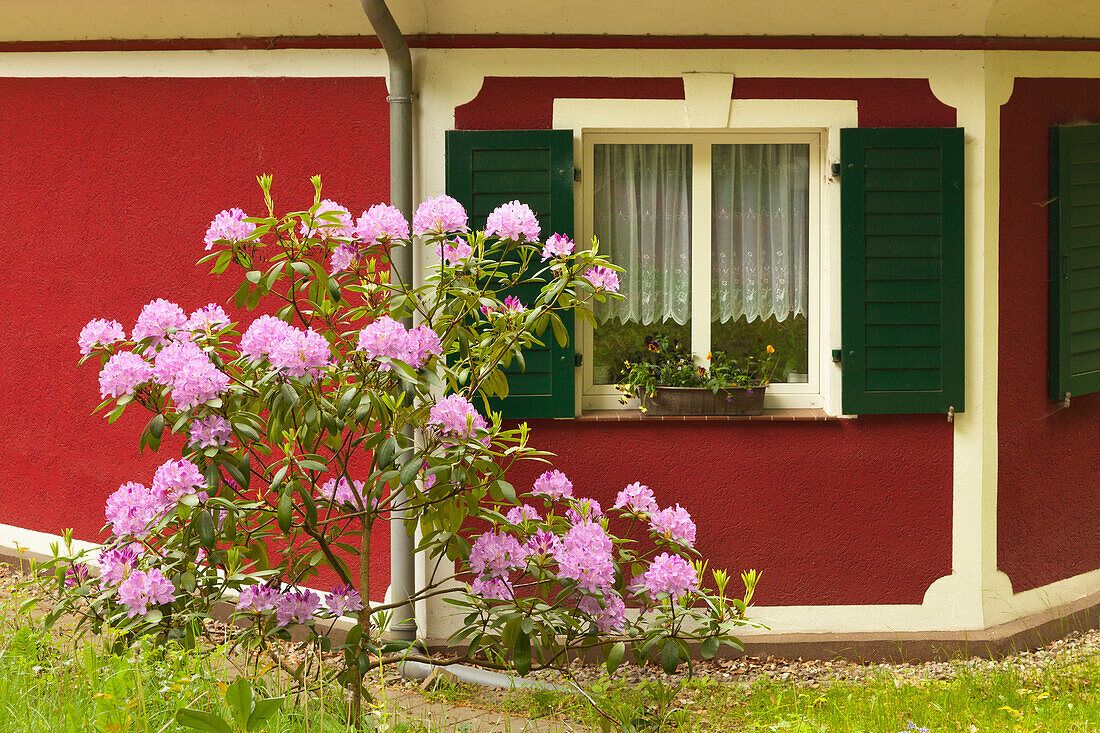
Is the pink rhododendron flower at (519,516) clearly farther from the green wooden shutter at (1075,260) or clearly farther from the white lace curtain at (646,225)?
the green wooden shutter at (1075,260)

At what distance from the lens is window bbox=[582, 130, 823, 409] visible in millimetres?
5328

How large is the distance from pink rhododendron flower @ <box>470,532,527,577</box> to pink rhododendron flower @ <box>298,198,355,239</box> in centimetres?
118

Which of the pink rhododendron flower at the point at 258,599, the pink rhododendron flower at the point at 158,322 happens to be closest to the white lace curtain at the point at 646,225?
the pink rhododendron flower at the point at 258,599

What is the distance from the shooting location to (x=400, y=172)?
195 inches

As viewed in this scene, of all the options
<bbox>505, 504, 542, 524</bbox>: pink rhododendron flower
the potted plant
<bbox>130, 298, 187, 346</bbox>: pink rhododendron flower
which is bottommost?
<bbox>505, 504, 542, 524</bbox>: pink rhododendron flower

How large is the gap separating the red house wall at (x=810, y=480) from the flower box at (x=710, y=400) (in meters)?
0.08

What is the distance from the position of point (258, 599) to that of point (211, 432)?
0.70 metres

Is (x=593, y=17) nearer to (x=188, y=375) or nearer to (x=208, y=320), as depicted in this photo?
(x=208, y=320)

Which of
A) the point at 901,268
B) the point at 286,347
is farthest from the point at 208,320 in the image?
the point at 901,268

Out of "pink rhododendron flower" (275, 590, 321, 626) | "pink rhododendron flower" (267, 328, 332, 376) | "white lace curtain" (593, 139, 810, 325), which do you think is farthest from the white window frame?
"pink rhododendron flower" (267, 328, 332, 376)

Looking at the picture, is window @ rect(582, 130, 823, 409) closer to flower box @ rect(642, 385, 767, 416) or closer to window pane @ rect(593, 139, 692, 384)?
window pane @ rect(593, 139, 692, 384)

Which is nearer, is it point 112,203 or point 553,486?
point 553,486

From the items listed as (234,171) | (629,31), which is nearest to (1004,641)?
(629,31)

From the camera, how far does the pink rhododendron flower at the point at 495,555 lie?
3646mm
